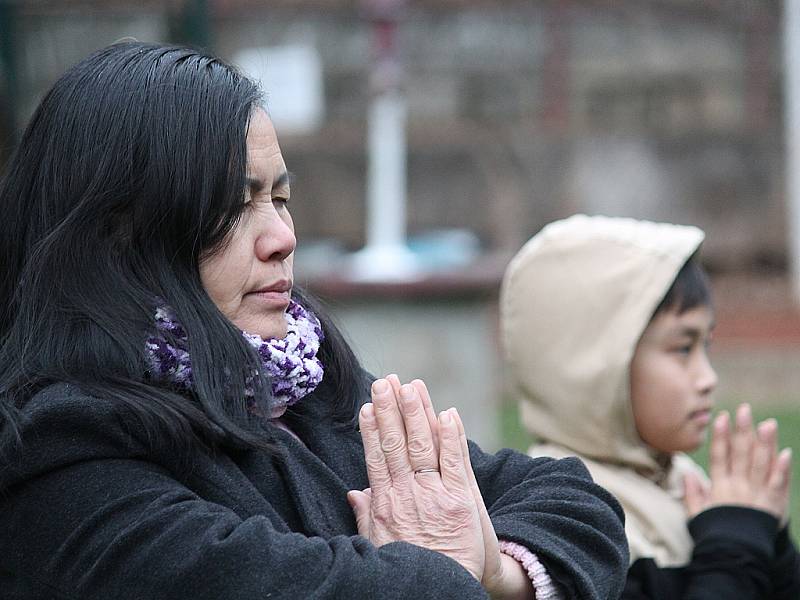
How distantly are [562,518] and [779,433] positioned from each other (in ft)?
21.5

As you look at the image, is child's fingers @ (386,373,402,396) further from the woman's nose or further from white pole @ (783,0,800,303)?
white pole @ (783,0,800,303)

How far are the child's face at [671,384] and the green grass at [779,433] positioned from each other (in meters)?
2.86

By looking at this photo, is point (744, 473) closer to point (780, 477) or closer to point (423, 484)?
point (780, 477)

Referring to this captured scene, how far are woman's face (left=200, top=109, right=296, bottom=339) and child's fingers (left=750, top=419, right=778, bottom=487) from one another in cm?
140

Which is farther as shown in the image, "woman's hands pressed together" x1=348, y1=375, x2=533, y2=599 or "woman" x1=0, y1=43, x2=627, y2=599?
"woman's hands pressed together" x1=348, y1=375, x2=533, y2=599

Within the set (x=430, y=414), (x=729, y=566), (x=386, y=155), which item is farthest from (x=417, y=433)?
(x=386, y=155)

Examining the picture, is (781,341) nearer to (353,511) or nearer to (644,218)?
(644,218)

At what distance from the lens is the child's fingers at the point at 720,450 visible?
306cm

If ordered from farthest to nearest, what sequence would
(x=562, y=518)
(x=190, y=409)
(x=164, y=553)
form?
(x=562, y=518) → (x=190, y=409) → (x=164, y=553)

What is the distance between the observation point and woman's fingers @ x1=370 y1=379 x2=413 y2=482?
1.96 meters

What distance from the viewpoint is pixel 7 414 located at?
1.82 metres

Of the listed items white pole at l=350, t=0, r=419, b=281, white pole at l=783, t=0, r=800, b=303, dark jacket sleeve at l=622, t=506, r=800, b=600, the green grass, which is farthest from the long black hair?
white pole at l=783, t=0, r=800, b=303

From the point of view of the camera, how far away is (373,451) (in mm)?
1985

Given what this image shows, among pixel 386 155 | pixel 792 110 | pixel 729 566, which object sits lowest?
pixel 792 110
